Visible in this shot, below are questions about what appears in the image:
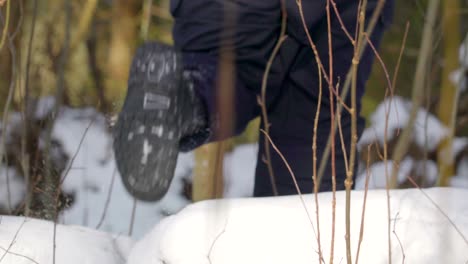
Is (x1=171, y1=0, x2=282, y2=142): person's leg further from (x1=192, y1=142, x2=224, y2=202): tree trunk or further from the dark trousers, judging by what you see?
(x1=192, y1=142, x2=224, y2=202): tree trunk

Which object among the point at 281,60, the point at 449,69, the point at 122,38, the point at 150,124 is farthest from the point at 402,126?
the point at 150,124

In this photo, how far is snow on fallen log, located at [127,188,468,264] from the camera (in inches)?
47.2

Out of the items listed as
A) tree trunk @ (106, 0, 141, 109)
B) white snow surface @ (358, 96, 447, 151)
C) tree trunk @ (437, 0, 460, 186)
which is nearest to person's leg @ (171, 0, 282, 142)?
tree trunk @ (437, 0, 460, 186)

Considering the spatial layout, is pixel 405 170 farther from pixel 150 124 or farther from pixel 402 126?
pixel 150 124

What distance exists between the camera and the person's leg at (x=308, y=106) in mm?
1866

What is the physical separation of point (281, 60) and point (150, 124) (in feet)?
1.19

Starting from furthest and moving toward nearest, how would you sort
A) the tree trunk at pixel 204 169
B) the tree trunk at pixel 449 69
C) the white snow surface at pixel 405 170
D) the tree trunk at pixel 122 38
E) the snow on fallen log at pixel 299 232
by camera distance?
the tree trunk at pixel 122 38 < the white snow surface at pixel 405 170 < the tree trunk at pixel 204 169 < the tree trunk at pixel 449 69 < the snow on fallen log at pixel 299 232

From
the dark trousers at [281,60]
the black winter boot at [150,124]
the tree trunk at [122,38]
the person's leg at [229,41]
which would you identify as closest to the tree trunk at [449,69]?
the dark trousers at [281,60]

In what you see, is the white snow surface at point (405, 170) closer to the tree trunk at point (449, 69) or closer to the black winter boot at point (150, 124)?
the tree trunk at point (449, 69)

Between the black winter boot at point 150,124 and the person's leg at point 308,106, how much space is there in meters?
0.30

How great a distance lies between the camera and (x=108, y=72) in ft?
13.2

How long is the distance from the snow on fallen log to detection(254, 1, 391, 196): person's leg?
637mm

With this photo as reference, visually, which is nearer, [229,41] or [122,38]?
[229,41]

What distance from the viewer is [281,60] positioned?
1.89m
